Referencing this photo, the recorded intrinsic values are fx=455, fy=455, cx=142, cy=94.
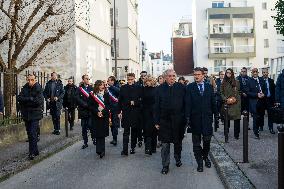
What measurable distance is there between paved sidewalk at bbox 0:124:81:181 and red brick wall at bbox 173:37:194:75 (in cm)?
5905

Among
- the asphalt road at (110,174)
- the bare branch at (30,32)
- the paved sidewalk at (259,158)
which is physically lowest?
the asphalt road at (110,174)

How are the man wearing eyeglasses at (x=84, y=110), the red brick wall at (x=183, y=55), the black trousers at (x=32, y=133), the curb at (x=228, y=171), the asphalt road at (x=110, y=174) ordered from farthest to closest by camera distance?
the red brick wall at (x=183, y=55)
the man wearing eyeglasses at (x=84, y=110)
the black trousers at (x=32, y=133)
the asphalt road at (x=110, y=174)
the curb at (x=228, y=171)

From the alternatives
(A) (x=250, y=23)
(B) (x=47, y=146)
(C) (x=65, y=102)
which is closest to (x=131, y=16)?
(A) (x=250, y=23)

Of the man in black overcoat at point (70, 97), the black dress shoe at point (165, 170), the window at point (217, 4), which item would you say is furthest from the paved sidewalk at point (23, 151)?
the window at point (217, 4)

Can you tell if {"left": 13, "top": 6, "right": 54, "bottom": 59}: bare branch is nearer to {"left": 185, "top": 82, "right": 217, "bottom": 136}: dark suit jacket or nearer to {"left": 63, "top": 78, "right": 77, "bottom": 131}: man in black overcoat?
{"left": 63, "top": 78, "right": 77, "bottom": 131}: man in black overcoat

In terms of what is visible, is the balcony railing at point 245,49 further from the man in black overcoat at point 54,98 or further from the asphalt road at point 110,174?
the asphalt road at point 110,174

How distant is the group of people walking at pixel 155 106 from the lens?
8.46 metres

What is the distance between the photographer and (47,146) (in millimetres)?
12023

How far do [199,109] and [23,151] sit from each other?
4.94m

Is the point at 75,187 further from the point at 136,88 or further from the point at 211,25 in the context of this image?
the point at 211,25

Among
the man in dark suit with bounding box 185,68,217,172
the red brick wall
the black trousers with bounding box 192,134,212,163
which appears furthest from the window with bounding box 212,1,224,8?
the black trousers with bounding box 192,134,212,163

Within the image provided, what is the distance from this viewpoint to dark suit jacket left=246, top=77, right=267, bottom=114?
523 inches

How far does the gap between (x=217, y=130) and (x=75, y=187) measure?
913cm

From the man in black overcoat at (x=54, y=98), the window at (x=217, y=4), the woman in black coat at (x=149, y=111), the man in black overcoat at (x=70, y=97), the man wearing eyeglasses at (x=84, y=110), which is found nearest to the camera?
the woman in black coat at (x=149, y=111)
